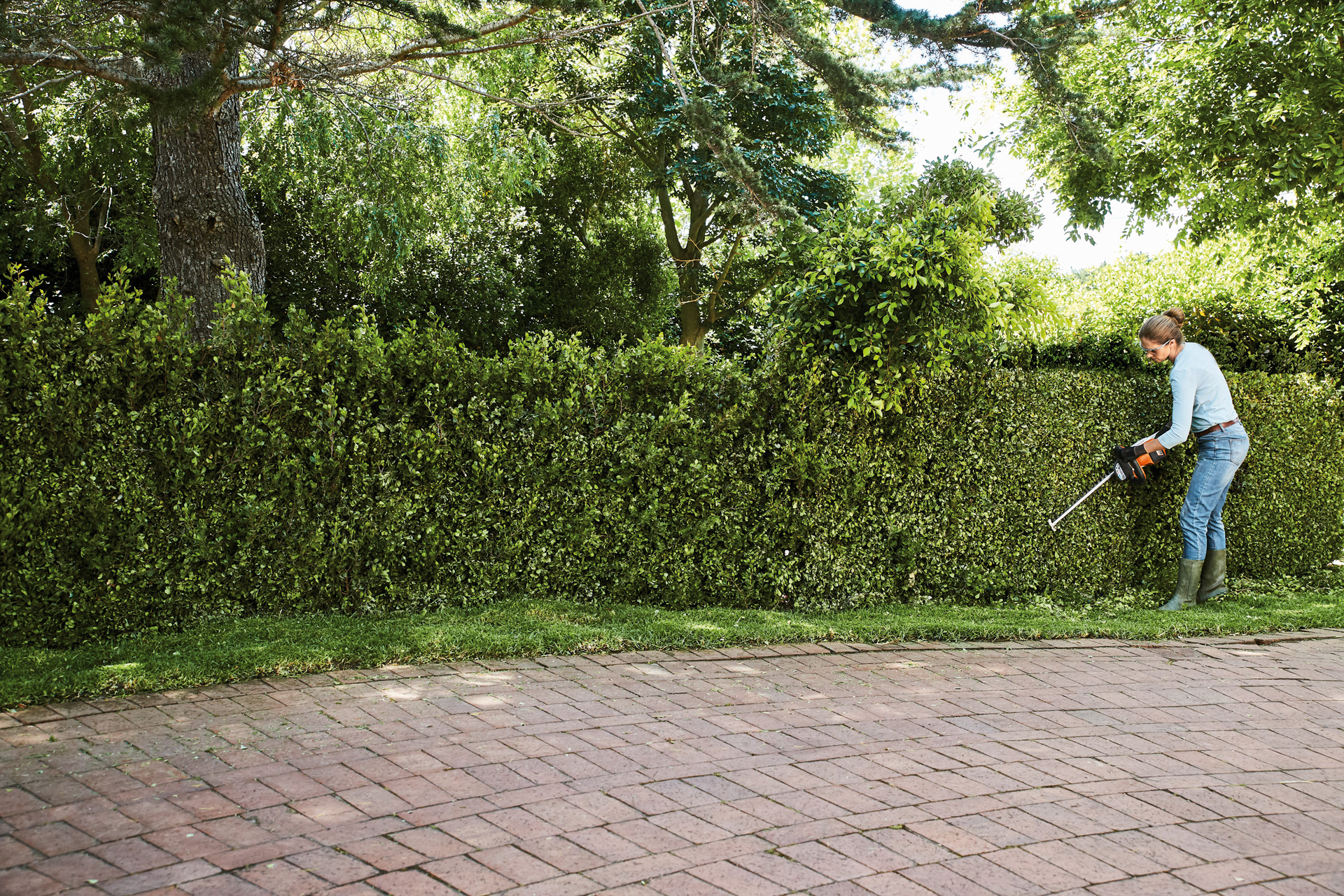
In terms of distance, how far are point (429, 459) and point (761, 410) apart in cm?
236

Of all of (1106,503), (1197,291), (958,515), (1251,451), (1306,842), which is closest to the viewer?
(1306,842)

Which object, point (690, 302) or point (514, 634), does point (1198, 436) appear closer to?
point (514, 634)

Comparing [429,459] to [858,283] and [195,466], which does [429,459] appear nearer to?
[195,466]

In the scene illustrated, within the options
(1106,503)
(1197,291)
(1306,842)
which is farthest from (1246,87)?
(1306,842)

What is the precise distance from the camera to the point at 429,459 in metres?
6.21

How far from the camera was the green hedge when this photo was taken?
5.47 metres

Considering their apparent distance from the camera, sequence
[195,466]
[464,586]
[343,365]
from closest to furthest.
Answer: [195,466] → [343,365] → [464,586]

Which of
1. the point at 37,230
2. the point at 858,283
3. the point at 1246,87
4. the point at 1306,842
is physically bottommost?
the point at 1306,842

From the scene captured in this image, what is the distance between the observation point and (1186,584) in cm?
833

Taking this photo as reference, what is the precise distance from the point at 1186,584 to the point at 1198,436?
1.22m

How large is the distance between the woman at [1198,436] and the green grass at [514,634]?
44 cm

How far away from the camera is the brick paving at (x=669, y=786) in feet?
10.4

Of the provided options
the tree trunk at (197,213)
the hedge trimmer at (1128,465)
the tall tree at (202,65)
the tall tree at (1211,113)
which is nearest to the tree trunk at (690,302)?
the tall tree at (1211,113)

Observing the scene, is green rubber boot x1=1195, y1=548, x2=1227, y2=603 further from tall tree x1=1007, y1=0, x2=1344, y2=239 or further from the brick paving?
tall tree x1=1007, y1=0, x2=1344, y2=239
